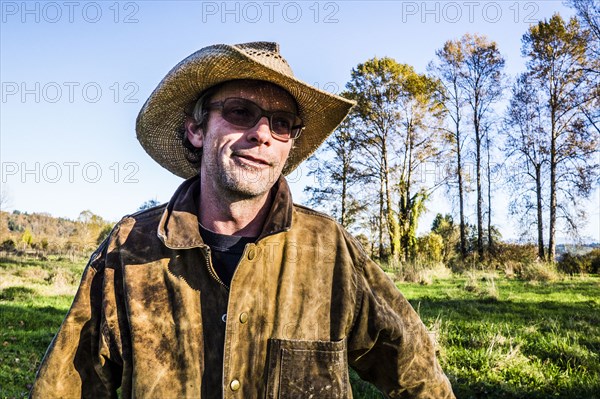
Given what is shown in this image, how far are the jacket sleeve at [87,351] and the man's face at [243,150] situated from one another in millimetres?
635

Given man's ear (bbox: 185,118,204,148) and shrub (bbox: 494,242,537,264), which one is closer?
man's ear (bbox: 185,118,204,148)

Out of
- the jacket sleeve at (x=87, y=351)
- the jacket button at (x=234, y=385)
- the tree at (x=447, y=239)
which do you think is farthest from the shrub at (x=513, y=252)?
the jacket sleeve at (x=87, y=351)

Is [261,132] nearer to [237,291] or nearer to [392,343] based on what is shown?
[237,291]

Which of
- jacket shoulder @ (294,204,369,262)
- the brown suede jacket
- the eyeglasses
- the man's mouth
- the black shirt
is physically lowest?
the brown suede jacket

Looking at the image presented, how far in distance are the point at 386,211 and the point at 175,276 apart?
20.8 metres

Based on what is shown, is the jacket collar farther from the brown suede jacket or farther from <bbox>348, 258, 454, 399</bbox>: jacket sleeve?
<bbox>348, 258, 454, 399</bbox>: jacket sleeve

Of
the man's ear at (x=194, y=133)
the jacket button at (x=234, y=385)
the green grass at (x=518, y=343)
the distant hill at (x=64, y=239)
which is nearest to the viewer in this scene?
the jacket button at (x=234, y=385)

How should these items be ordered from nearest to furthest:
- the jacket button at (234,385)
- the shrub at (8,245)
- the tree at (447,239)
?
the jacket button at (234,385) < the tree at (447,239) < the shrub at (8,245)

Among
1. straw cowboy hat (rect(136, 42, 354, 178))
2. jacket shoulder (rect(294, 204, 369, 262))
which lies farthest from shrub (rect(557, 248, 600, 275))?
jacket shoulder (rect(294, 204, 369, 262))

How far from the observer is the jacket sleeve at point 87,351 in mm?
1930

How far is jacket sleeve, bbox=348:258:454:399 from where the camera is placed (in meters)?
2.12

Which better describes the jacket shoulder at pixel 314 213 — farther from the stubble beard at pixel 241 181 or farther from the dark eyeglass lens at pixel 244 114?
the dark eyeglass lens at pixel 244 114

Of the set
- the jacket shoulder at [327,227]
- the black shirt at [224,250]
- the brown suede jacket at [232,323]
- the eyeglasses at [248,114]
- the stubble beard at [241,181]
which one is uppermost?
the eyeglasses at [248,114]

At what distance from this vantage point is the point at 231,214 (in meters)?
2.21
